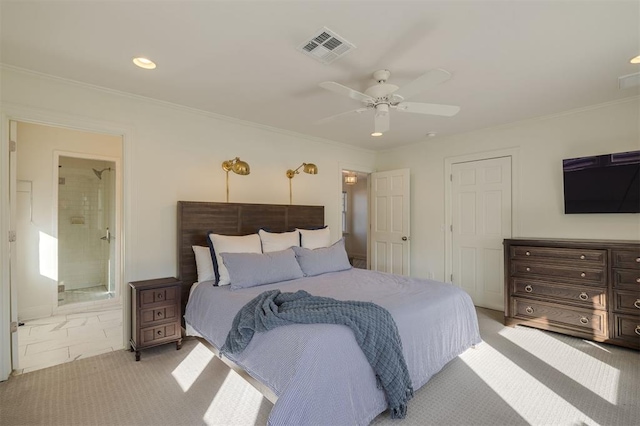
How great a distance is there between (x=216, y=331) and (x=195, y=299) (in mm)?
642

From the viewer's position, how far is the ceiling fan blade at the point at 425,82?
1.90 m

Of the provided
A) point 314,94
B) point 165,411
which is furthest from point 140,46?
point 165,411

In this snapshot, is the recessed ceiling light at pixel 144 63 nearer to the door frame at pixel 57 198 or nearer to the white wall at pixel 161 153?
the white wall at pixel 161 153

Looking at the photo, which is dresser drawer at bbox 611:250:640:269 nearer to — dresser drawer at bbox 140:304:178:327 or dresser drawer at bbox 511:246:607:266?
dresser drawer at bbox 511:246:607:266

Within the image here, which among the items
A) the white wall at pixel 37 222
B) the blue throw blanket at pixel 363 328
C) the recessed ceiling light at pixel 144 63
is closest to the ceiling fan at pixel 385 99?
the recessed ceiling light at pixel 144 63

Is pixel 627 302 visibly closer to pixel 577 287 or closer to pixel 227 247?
pixel 577 287

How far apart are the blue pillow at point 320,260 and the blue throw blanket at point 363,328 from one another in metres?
1.22

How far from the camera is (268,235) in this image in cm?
349

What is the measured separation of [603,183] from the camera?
10.7 ft

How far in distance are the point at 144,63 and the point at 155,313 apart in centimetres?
218

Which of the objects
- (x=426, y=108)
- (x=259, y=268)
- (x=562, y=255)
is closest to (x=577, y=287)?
(x=562, y=255)

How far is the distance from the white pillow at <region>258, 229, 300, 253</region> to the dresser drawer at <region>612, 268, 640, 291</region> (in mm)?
3226

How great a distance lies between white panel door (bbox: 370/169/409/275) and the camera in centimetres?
491

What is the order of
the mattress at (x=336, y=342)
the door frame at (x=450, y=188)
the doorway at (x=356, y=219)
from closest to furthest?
the mattress at (x=336, y=342), the door frame at (x=450, y=188), the doorway at (x=356, y=219)
